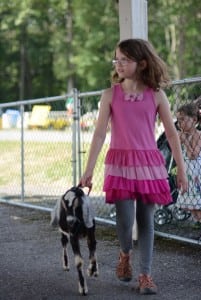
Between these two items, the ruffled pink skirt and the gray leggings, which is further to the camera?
the gray leggings

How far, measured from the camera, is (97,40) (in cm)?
4166

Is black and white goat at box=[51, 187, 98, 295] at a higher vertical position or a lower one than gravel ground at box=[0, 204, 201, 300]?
higher

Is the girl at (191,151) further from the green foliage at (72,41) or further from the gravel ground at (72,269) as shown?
the green foliage at (72,41)

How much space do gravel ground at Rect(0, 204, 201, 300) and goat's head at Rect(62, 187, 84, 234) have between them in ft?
1.73

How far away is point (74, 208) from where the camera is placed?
4.09 metres

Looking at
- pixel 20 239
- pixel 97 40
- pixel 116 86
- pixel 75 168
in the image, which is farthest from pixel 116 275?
pixel 97 40

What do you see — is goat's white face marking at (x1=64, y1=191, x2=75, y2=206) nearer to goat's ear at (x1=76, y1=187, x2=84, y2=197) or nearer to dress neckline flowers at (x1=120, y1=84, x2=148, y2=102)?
goat's ear at (x1=76, y1=187, x2=84, y2=197)

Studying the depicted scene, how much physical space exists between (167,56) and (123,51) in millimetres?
35027

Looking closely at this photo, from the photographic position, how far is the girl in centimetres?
536

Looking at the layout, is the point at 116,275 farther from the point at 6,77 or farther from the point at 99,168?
the point at 6,77

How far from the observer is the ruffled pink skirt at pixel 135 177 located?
13.2 ft

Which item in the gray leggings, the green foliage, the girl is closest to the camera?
the gray leggings

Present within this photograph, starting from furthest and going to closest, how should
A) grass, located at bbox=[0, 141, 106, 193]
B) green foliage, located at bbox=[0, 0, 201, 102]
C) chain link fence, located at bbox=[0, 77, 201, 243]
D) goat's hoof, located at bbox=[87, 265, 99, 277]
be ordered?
green foliage, located at bbox=[0, 0, 201, 102] → grass, located at bbox=[0, 141, 106, 193] → chain link fence, located at bbox=[0, 77, 201, 243] → goat's hoof, located at bbox=[87, 265, 99, 277]

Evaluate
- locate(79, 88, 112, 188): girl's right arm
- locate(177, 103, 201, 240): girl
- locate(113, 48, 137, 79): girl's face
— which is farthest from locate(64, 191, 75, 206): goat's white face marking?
locate(177, 103, 201, 240): girl
